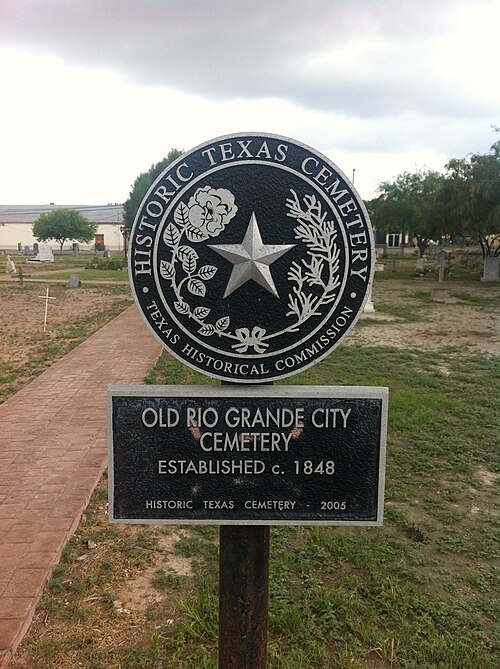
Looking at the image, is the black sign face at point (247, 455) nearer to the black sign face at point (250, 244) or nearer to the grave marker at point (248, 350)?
the grave marker at point (248, 350)

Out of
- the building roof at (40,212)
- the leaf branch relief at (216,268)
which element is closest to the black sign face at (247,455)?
the leaf branch relief at (216,268)

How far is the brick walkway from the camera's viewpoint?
314 cm

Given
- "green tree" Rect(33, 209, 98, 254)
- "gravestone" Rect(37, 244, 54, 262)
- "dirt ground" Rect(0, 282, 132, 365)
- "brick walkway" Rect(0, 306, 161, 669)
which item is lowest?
"brick walkway" Rect(0, 306, 161, 669)

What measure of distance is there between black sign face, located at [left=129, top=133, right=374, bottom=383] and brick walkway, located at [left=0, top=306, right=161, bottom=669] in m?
1.93

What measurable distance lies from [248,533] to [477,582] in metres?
1.89

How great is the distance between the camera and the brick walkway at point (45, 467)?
3141 mm

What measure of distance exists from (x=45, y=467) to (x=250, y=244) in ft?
11.8

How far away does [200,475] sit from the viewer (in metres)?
2.05

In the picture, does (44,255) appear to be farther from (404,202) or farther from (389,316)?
(389,316)

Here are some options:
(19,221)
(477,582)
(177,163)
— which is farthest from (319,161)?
(19,221)

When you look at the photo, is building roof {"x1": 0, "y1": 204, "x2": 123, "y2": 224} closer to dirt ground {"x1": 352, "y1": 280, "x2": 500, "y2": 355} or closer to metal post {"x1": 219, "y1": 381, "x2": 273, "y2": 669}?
dirt ground {"x1": 352, "y1": 280, "x2": 500, "y2": 355}

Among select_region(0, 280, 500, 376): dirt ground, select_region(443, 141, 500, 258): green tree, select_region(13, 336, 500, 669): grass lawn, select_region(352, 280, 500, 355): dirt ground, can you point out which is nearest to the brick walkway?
select_region(13, 336, 500, 669): grass lawn

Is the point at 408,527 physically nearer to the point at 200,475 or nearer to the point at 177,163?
the point at 200,475

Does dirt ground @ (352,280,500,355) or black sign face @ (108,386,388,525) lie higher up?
black sign face @ (108,386,388,525)
